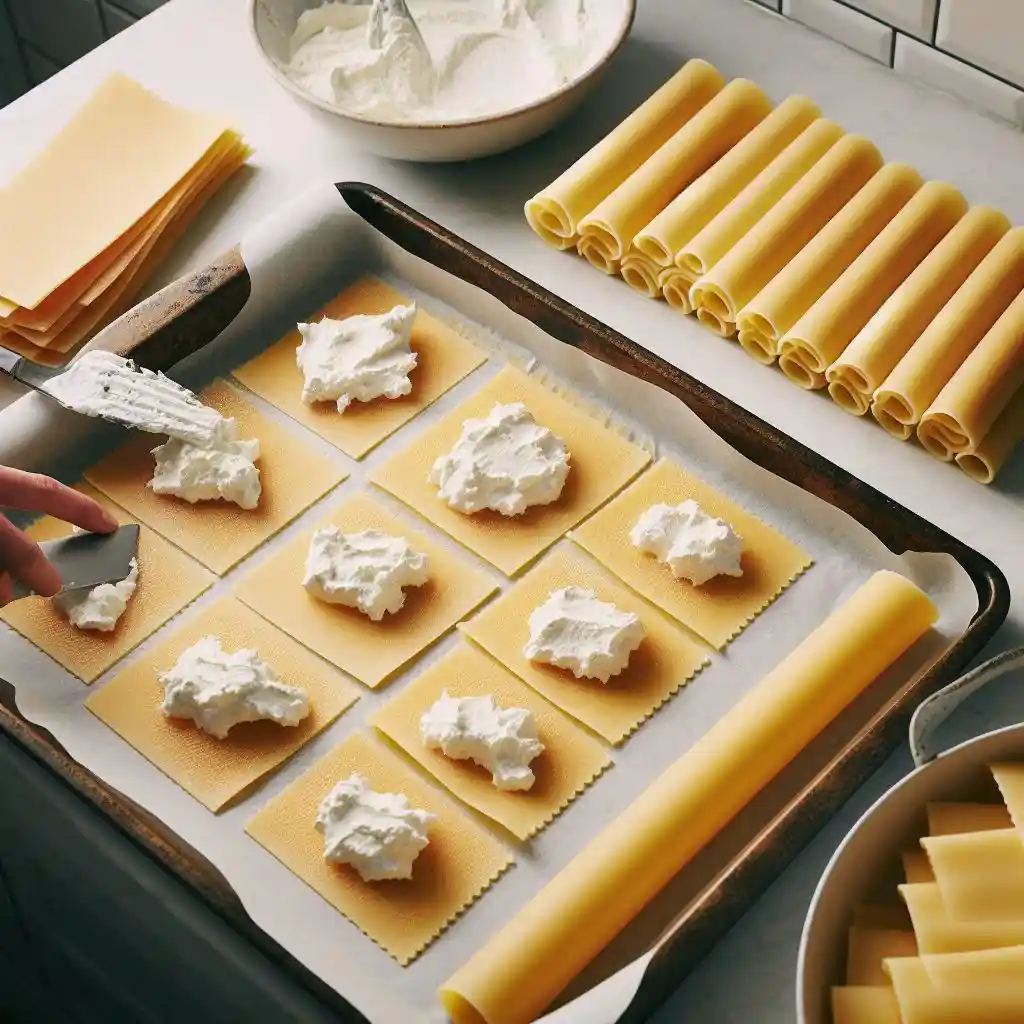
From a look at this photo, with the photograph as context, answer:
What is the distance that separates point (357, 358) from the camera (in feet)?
4.15

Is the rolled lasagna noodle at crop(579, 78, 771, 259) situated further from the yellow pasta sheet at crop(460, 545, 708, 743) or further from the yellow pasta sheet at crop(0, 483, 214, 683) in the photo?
the yellow pasta sheet at crop(0, 483, 214, 683)

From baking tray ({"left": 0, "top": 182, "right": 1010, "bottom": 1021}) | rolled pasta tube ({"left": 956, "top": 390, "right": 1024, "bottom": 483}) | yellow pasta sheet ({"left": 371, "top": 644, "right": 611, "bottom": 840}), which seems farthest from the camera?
rolled pasta tube ({"left": 956, "top": 390, "right": 1024, "bottom": 483})

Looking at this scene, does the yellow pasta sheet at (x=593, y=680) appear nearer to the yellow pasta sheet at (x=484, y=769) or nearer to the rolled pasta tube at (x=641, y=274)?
the yellow pasta sheet at (x=484, y=769)

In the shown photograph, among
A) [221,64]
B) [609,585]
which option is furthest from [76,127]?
[609,585]

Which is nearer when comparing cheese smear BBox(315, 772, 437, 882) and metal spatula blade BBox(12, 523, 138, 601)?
cheese smear BBox(315, 772, 437, 882)

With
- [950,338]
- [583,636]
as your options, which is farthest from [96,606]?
[950,338]

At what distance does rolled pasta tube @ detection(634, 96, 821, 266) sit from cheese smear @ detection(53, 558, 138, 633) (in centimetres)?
53

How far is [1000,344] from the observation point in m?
1.14

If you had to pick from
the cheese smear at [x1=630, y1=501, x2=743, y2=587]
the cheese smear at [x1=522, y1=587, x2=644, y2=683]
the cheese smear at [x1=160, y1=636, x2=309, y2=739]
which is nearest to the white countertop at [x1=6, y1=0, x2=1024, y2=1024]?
the cheese smear at [x1=630, y1=501, x2=743, y2=587]

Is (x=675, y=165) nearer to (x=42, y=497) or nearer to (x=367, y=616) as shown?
(x=367, y=616)

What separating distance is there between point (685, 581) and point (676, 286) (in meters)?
0.29

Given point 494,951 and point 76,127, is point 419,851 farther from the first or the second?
point 76,127

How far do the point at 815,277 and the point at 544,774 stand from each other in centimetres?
48

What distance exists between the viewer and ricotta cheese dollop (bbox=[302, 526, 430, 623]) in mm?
1124
